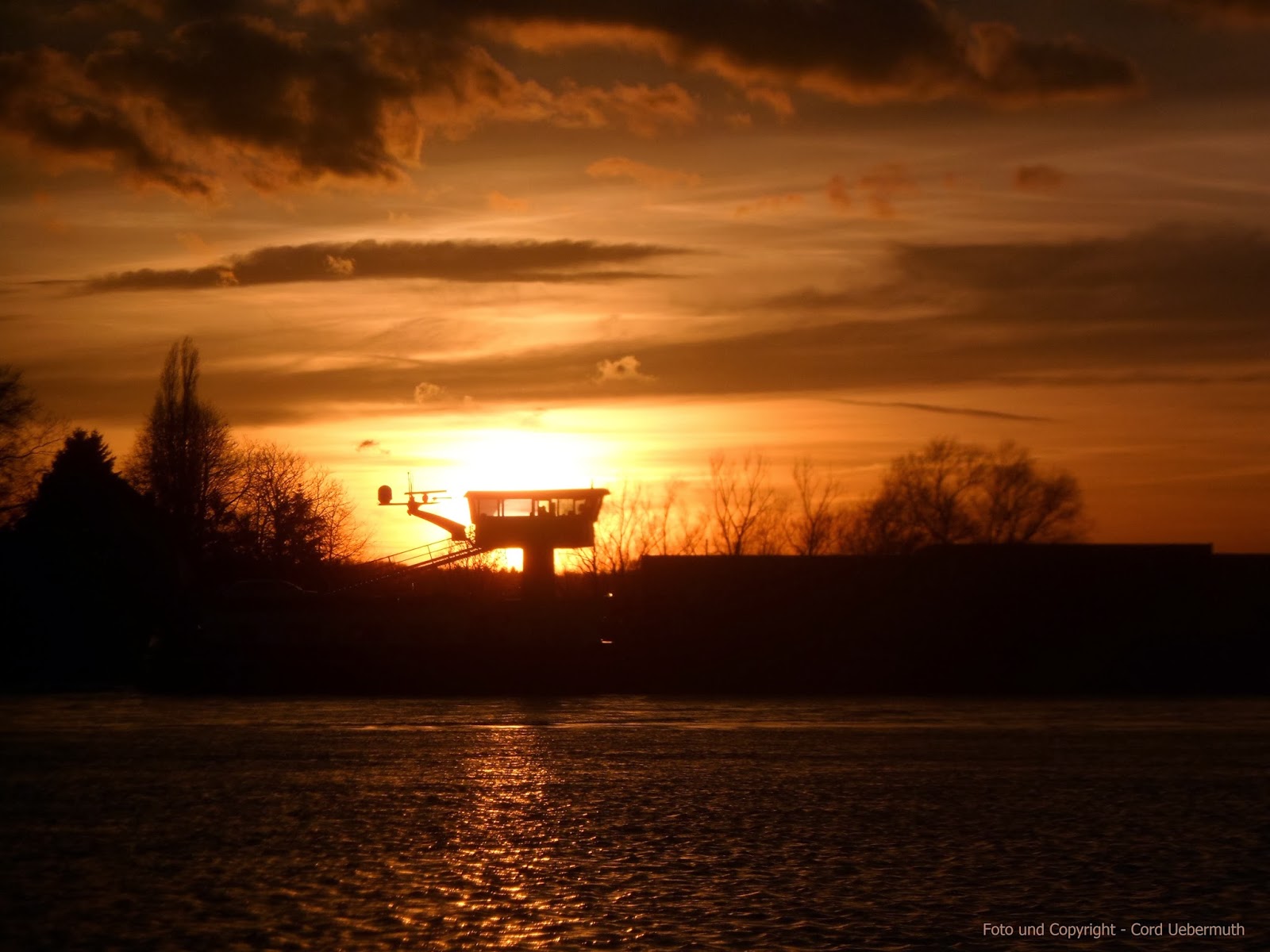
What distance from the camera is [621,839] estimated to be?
557 inches

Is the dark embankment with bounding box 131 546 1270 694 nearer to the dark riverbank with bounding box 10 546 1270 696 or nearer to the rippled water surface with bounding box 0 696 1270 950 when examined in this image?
the dark riverbank with bounding box 10 546 1270 696

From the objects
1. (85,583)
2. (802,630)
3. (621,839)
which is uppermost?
(85,583)

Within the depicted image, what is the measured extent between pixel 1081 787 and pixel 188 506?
209 ft

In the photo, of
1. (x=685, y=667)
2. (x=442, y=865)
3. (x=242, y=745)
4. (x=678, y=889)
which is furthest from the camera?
(x=685, y=667)

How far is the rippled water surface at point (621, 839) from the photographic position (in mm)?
10109

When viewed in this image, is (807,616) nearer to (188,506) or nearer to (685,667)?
(685,667)

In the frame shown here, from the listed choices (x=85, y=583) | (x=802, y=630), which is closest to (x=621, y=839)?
(x=802, y=630)

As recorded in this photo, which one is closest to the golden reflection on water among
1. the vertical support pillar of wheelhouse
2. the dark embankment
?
the dark embankment

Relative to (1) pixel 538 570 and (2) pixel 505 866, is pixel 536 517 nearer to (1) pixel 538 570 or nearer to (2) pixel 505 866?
(1) pixel 538 570

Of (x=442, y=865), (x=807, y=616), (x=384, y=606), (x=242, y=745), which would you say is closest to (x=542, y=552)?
(x=384, y=606)

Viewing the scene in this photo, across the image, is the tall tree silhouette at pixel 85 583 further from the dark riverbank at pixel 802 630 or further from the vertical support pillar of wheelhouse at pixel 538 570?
the vertical support pillar of wheelhouse at pixel 538 570

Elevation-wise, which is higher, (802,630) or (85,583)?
(85,583)

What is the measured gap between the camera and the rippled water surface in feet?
33.2

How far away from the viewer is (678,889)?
1138 cm
